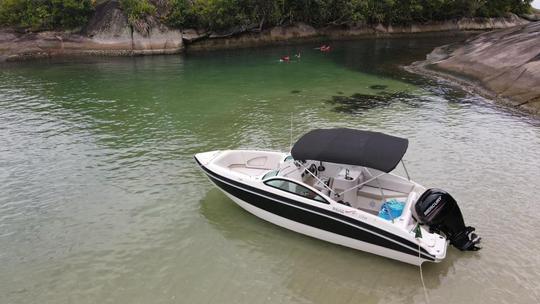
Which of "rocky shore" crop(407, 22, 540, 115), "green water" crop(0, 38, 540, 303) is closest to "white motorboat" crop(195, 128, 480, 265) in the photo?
"green water" crop(0, 38, 540, 303)

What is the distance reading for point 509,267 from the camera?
447 inches

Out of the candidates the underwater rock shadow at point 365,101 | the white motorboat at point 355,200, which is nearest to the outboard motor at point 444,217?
the white motorboat at point 355,200

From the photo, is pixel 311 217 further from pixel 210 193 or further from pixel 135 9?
pixel 135 9

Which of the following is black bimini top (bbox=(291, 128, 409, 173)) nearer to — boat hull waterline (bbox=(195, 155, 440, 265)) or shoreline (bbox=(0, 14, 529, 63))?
boat hull waterline (bbox=(195, 155, 440, 265))

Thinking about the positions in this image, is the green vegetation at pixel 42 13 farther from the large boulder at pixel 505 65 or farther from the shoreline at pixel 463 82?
the large boulder at pixel 505 65

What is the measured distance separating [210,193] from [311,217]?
5275mm

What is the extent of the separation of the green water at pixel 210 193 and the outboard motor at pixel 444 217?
52 centimetres

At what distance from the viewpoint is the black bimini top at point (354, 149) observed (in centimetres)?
1163

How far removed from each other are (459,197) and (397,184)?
3.85 metres

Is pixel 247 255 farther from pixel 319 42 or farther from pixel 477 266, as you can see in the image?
pixel 319 42

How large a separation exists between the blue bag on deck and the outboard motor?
0.46 m

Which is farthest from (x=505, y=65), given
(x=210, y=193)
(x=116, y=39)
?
(x=116, y=39)

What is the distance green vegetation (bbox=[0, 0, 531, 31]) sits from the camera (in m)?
49.8

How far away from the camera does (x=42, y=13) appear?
162ft
